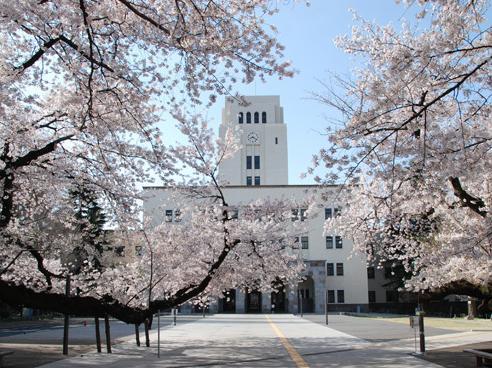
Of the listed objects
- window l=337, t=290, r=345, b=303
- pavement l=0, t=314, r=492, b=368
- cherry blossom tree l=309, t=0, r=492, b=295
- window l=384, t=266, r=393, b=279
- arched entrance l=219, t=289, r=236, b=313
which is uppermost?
cherry blossom tree l=309, t=0, r=492, b=295

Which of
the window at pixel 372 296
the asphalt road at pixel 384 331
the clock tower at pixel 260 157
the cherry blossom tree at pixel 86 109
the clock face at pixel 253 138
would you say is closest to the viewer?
the cherry blossom tree at pixel 86 109

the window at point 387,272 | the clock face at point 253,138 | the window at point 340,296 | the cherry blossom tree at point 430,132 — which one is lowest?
the window at point 340,296

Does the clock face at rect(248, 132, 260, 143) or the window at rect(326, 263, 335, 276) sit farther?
the clock face at rect(248, 132, 260, 143)

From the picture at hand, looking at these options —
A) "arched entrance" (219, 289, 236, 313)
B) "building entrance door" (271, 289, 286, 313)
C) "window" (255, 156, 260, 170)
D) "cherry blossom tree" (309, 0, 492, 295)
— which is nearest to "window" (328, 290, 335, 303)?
"building entrance door" (271, 289, 286, 313)

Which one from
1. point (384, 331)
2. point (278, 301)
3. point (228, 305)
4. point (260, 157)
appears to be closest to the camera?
point (384, 331)

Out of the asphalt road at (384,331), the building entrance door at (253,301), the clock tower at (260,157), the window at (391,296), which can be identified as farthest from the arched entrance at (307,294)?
the asphalt road at (384,331)

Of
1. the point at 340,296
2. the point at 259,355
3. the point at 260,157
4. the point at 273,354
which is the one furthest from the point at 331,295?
the point at 259,355

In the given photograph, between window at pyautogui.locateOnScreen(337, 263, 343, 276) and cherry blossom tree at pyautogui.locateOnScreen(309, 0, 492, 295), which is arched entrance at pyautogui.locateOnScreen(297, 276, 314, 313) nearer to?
window at pyautogui.locateOnScreen(337, 263, 343, 276)

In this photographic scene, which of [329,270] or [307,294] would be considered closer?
[307,294]

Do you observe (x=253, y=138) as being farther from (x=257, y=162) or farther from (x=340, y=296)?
(x=340, y=296)

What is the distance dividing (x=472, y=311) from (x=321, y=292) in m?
23.0

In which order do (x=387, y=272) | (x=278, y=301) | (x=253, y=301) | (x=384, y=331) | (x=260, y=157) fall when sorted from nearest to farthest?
(x=384, y=331), (x=278, y=301), (x=253, y=301), (x=387, y=272), (x=260, y=157)

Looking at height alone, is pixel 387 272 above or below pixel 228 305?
above

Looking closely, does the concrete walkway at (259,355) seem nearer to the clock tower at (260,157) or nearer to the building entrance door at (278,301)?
the building entrance door at (278,301)
